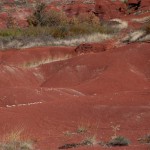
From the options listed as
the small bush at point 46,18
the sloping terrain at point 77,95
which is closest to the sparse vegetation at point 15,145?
the sloping terrain at point 77,95

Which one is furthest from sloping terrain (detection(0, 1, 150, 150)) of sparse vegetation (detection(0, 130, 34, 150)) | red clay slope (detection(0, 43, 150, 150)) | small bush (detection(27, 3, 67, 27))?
small bush (detection(27, 3, 67, 27))

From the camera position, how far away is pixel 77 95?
60.8ft

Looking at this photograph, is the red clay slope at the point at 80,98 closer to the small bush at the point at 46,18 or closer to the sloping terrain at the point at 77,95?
the sloping terrain at the point at 77,95

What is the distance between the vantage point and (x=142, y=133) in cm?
1166

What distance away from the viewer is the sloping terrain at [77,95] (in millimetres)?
11930

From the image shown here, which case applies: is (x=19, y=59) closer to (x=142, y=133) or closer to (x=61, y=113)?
(x=61, y=113)

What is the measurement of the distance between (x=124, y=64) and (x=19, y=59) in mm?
8592

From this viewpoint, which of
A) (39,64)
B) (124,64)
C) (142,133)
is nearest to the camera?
(142,133)

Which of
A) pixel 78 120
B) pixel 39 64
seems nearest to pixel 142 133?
pixel 78 120

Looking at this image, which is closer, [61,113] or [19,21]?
[61,113]

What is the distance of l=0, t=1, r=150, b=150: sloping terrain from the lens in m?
11.9

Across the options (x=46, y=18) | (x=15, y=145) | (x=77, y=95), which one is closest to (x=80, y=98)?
(x=77, y=95)

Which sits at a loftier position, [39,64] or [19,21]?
[39,64]

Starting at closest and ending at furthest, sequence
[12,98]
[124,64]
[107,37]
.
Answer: [12,98] → [124,64] → [107,37]
